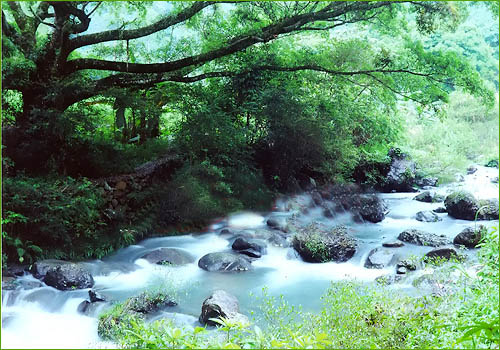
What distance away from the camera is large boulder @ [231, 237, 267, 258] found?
3.50m

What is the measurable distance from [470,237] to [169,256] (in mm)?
2062

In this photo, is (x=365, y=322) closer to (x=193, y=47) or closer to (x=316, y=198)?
(x=316, y=198)

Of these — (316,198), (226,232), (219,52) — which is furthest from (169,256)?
(219,52)

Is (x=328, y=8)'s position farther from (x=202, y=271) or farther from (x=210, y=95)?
(x=202, y=271)

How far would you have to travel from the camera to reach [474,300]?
118 inches

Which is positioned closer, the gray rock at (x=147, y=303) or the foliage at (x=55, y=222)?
the gray rock at (x=147, y=303)

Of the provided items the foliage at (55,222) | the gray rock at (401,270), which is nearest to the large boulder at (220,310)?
the foliage at (55,222)

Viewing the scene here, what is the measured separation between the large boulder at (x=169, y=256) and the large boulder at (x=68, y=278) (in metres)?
0.39

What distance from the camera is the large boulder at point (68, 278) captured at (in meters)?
3.27

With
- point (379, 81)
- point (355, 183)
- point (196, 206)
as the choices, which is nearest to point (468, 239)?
point (355, 183)

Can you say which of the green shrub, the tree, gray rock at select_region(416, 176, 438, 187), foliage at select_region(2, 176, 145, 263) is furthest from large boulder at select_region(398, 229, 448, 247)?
the green shrub

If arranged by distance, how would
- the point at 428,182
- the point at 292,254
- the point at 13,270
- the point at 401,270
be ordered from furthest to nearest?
the point at 428,182 < the point at 292,254 < the point at 401,270 < the point at 13,270

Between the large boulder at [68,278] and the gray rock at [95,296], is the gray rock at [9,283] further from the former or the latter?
the gray rock at [95,296]

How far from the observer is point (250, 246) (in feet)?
11.6
